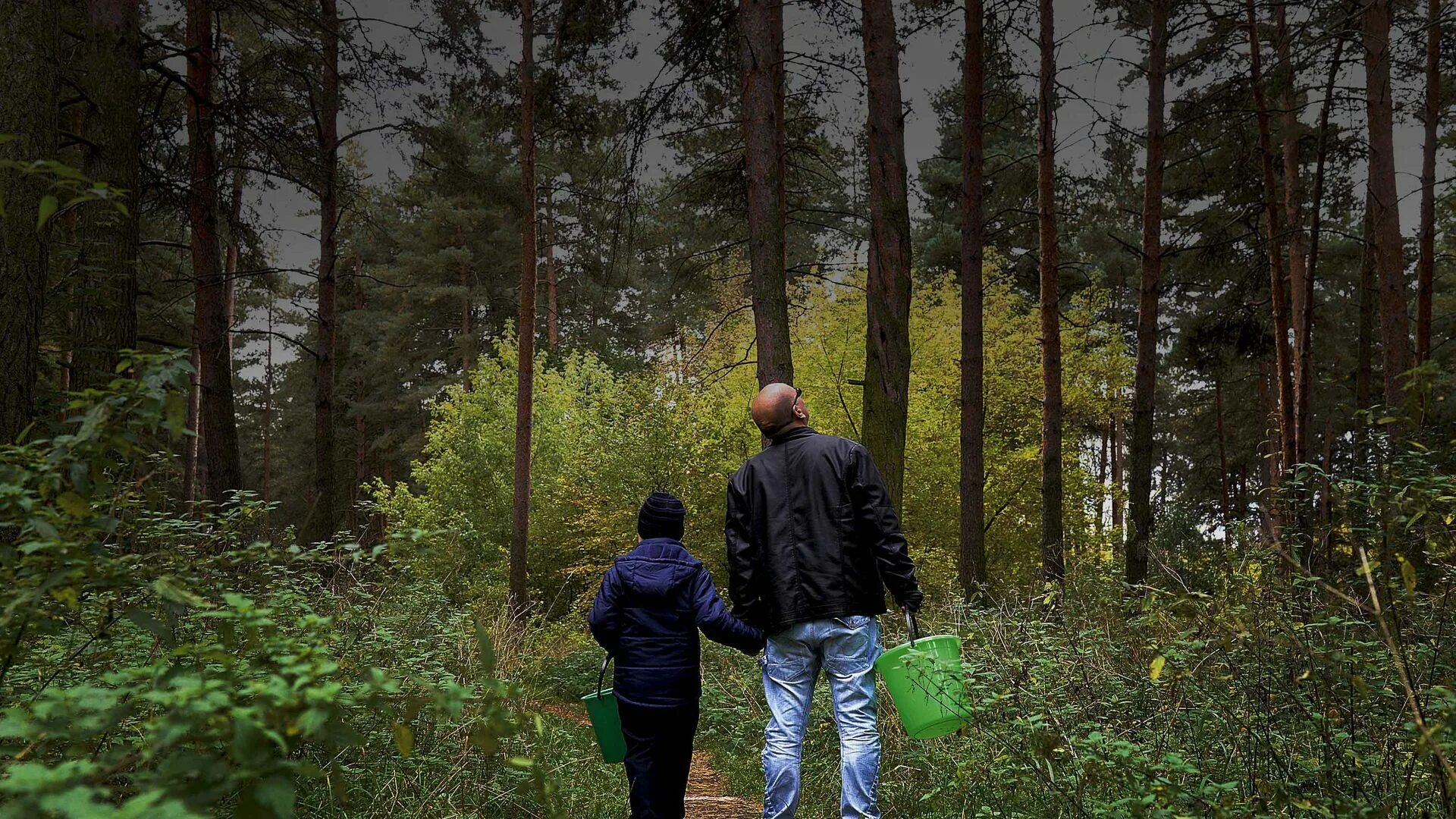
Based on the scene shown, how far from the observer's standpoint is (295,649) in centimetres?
207

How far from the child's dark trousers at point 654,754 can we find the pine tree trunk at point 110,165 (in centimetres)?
521

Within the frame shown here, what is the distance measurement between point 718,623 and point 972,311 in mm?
7708

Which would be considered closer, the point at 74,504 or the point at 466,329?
the point at 74,504

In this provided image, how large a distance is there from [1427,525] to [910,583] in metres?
2.27

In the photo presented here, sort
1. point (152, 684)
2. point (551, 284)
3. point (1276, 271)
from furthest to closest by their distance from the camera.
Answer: point (551, 284) → point (1276, 271) → point (152, 684)

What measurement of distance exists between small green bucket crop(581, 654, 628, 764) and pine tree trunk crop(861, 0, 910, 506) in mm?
3638

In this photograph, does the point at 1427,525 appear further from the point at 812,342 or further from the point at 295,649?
the point at 812,342

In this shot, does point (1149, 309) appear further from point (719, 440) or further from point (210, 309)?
point (210, 309)

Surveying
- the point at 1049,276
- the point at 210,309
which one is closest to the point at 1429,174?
the point at 1049,276

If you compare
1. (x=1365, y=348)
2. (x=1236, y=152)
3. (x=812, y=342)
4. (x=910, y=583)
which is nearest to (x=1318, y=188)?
(x=1236, y=152)

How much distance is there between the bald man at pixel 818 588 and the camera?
397cm

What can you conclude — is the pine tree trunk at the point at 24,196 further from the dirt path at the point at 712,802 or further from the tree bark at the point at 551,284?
the tree bark at the point at 551,284

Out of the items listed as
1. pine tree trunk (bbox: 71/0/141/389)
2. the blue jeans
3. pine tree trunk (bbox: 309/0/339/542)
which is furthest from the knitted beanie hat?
pine tree trunk (bbox: 309/0/339/542)

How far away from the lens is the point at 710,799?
19.4ft
